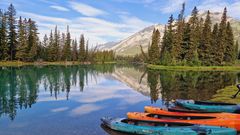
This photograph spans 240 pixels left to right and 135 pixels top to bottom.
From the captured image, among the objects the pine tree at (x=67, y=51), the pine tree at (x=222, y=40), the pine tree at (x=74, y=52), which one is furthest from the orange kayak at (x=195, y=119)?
the pine tree at (x=74, y=52)

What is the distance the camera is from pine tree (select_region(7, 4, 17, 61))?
100750 millimetres

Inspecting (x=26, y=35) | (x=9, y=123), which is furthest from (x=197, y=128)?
(x=26, y=35)

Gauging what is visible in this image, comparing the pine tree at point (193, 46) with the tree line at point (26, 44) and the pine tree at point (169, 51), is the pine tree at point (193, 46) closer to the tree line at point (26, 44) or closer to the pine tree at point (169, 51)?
the pine tree at point (169, 51)

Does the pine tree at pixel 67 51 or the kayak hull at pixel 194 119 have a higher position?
the pine tree at pixel 67 51

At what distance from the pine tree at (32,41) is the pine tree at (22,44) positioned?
2271 mm

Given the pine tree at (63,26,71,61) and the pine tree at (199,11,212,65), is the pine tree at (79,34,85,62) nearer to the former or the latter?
the pine tree at (63,26,71,61)

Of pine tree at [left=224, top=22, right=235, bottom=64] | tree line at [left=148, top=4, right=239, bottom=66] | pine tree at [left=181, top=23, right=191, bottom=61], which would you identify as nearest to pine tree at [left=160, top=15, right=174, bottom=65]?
tree line at [left=148, top=4, right=239, bottom=66]

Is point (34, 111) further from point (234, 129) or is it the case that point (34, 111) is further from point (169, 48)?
point (169, 48)

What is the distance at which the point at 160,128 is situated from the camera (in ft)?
57.0

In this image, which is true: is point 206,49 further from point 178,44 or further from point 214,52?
point 178,44

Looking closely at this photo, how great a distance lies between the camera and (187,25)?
102562mm

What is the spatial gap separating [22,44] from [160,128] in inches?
3841

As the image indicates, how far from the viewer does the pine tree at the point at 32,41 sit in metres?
108

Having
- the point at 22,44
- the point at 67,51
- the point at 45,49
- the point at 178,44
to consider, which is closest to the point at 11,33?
the point at 22,44
